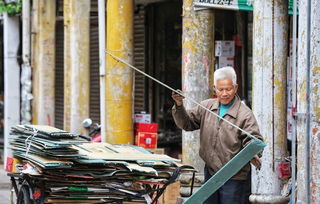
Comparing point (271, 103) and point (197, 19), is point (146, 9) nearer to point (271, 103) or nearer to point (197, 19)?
point (197, 19)

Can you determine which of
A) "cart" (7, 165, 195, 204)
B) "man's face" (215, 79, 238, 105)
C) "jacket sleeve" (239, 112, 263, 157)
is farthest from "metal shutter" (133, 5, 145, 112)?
"jacket sleeve" (239, 112, 263, 157)

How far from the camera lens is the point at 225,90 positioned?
21.5ft

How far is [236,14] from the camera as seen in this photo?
1329 cm

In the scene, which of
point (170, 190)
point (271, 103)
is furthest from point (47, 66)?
point (271, 103)

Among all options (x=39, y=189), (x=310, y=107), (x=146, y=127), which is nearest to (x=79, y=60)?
(x=146, y=127)

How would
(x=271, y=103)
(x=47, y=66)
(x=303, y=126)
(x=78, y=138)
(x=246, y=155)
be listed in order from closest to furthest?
1. (x=246, y=155)
2. (x=303, y=126)
3. (x=78, y=138)
4. (x=271, y=103)
5. (x=47, y=66)

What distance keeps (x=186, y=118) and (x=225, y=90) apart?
1.40ft

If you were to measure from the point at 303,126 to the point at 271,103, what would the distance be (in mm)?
1426

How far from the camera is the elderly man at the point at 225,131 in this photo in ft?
21.2

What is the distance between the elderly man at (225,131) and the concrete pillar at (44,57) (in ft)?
26.5

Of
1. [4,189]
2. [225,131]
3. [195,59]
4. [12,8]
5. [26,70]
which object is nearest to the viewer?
[225,131]

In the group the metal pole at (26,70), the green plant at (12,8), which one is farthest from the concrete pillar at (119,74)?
the green plant at (12,8)

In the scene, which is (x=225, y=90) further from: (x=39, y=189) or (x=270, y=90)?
(x=39, y=189)

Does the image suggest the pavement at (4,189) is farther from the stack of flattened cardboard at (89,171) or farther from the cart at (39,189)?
the stack of flattened cardboard at (89,171)
